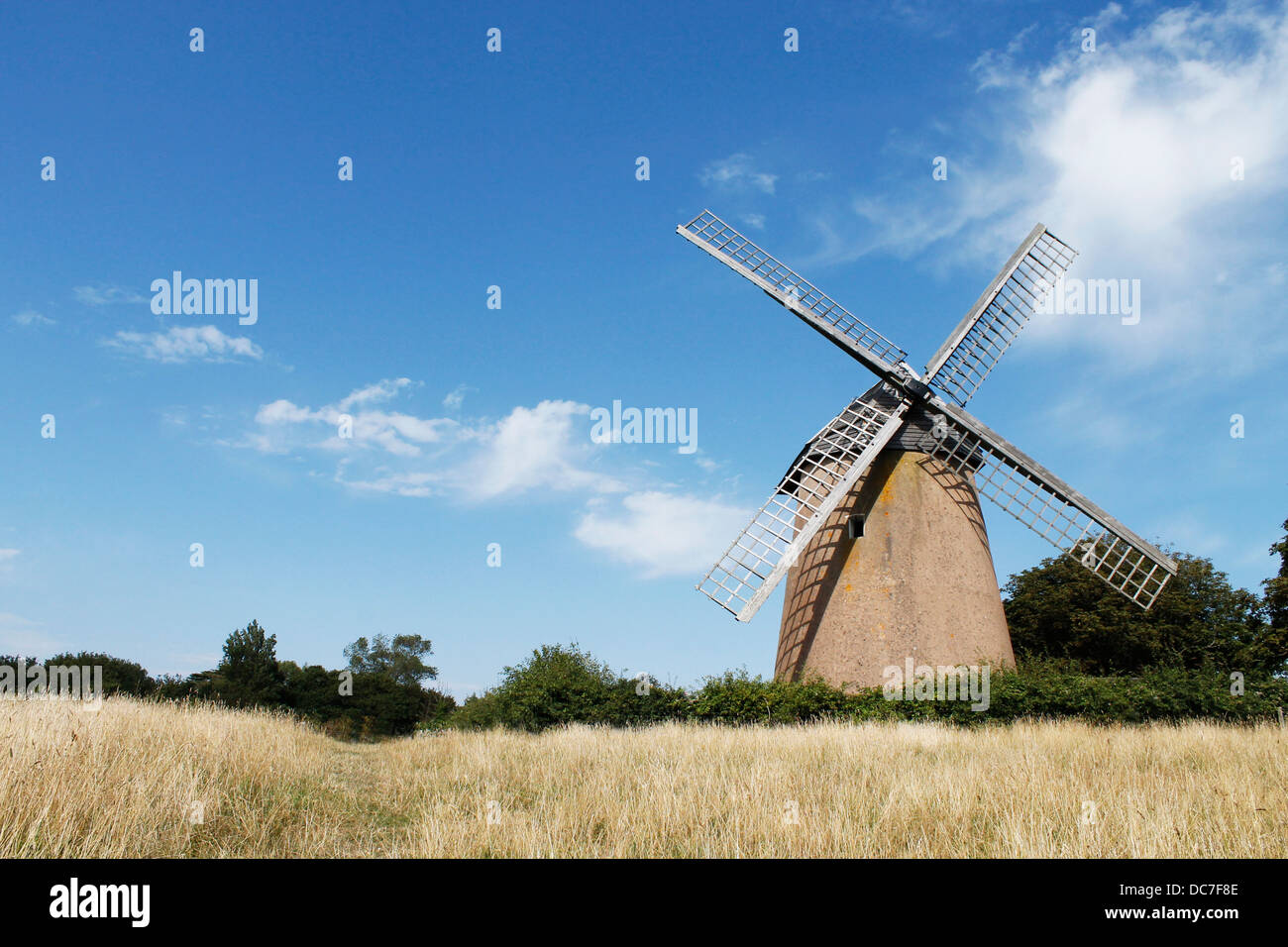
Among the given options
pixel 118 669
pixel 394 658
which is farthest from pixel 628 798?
pixel 394 658

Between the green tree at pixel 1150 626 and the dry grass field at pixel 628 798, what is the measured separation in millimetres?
13476

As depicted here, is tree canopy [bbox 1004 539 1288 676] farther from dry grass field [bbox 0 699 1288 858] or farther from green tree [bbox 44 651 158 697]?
green tree [bbox 44 651 158 697]

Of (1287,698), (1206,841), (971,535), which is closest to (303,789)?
(1206,841)

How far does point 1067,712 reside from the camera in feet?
51.4

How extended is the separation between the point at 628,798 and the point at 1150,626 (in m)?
23.0

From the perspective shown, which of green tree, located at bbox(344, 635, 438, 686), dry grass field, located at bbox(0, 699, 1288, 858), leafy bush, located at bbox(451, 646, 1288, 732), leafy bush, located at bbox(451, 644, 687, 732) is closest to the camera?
dry grass field, located at bbox(0, 699, 1288, 858)

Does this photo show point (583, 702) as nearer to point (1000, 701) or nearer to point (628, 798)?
point (1000, 701)

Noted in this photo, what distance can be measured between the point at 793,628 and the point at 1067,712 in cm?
600

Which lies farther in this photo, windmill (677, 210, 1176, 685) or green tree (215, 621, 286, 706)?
green tree (215, 621, 286, 706)

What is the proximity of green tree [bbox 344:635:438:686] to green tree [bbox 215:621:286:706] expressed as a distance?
104ft

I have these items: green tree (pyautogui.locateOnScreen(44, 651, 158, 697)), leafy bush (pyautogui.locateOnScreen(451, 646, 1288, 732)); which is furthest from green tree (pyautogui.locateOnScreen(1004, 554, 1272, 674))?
green tree (pyautogui.locateOnScreen(44, 651, 158, 697))

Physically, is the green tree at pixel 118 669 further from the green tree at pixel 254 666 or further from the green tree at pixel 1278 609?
the green tree at pixel 1278 609

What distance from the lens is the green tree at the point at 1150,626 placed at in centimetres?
2284

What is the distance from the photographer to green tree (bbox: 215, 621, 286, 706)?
33.8 m
